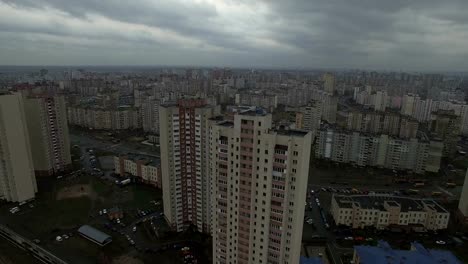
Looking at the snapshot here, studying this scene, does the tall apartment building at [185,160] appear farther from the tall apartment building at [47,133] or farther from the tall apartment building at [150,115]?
the tall apartment building at [150,115]

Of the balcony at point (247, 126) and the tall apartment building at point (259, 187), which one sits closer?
the tall apartment building at point (259, 187)

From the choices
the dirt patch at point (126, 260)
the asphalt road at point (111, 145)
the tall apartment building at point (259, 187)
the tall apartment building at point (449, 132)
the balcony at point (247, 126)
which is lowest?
the dirt patch at point (126, 260)

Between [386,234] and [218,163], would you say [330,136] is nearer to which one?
[386,234]

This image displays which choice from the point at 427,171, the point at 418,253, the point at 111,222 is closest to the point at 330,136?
the point at 427,171

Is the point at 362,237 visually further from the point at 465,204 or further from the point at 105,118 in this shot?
the point at 105,118

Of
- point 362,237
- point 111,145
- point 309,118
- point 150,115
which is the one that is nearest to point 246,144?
point 362,237

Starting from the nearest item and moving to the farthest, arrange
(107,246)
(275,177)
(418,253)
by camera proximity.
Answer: (275,177) < (418,253) < (107,246)

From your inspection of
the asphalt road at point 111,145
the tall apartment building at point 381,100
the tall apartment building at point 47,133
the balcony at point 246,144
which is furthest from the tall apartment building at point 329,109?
the balcony at point 246,144
